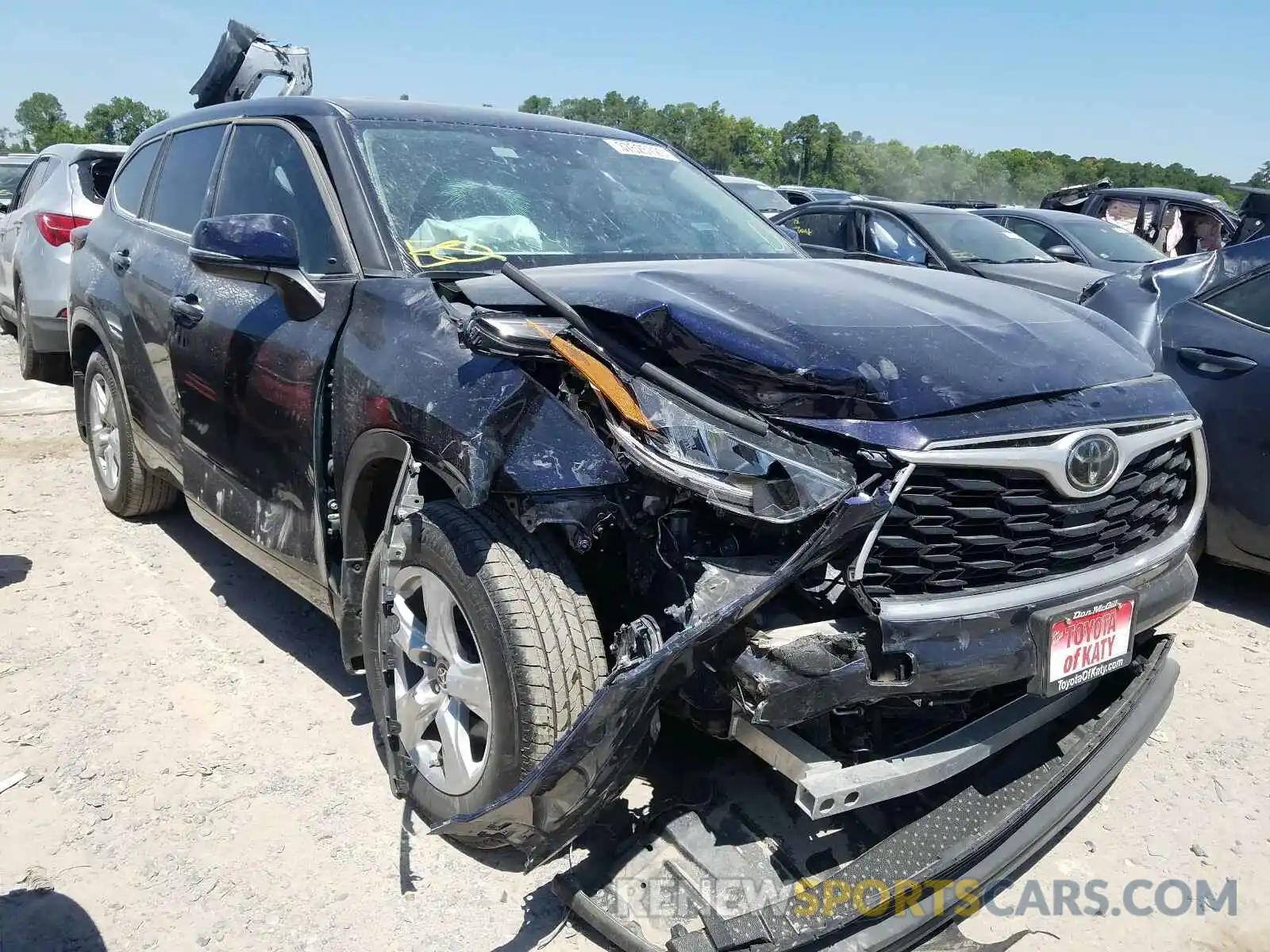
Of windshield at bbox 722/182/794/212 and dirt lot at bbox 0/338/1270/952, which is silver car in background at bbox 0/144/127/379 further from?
windshield at bbox 722/182/794/212

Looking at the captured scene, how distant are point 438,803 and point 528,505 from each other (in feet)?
2.95

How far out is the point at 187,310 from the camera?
3.42 m

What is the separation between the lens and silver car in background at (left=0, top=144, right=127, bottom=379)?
7.01m

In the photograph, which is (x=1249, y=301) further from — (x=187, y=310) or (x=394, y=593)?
(x=187, y=310)

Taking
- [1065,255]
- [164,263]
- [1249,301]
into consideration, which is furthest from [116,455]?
[1065,255]

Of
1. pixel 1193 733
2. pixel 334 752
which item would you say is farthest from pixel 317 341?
pixel 1193 733

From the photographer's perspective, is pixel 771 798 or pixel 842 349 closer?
pixel 842 349

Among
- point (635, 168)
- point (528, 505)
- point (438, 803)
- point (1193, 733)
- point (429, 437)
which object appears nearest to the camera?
point (528, 505)

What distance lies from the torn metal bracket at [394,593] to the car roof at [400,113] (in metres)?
1.38

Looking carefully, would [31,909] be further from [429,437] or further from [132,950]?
[429,437]

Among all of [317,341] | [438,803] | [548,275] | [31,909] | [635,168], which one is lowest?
[31,909]

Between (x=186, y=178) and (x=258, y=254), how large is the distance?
1.66 meters

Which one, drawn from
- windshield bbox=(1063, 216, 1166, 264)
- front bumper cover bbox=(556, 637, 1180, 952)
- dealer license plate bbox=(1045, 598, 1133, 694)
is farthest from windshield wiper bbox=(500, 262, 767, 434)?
windshield bbox=(1063, 216, 1166, 264)

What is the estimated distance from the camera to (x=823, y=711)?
6.46ft
